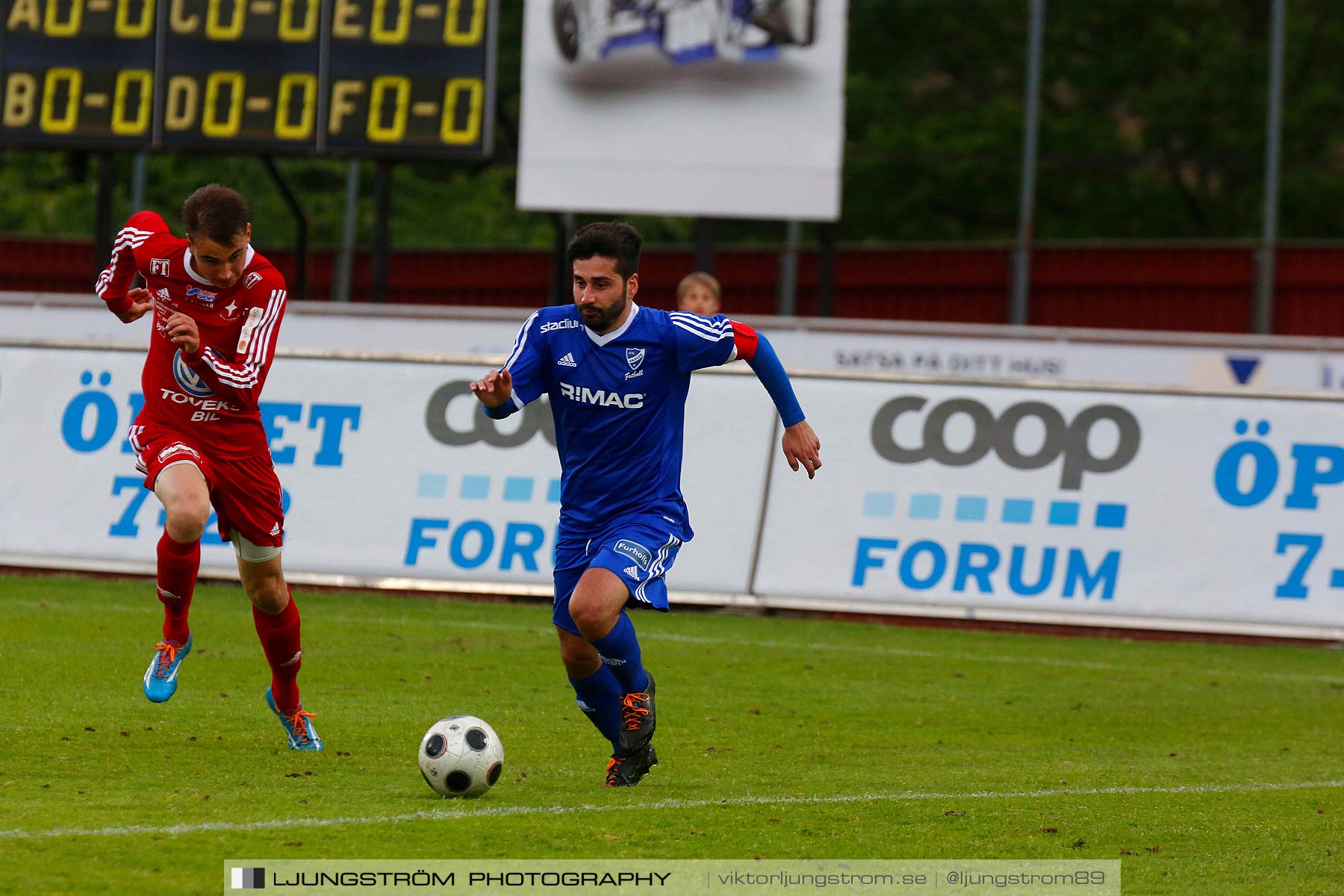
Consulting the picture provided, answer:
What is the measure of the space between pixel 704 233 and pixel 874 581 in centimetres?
831

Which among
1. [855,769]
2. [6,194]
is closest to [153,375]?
[855,769]

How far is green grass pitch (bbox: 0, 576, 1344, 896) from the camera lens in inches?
225

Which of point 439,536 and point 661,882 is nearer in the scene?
point 661,882

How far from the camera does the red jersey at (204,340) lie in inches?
284

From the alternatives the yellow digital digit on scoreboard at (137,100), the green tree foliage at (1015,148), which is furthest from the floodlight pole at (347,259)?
the yellow digital digit on scoreboard at (137,100)

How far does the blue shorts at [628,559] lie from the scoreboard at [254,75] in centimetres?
1182

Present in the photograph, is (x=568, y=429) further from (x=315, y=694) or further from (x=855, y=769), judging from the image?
(x=315, y=694)

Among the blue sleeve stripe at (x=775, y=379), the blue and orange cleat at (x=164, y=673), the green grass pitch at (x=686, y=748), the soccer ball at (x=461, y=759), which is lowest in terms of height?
the green grass pitch at (x=686, y=748)

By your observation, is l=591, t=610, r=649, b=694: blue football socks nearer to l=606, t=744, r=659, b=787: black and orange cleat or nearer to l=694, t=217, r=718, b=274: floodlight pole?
l=606, t=744, r=659, b=787: black and orange cleat

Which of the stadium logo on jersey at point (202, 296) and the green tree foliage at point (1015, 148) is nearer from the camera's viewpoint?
the stadium logo on jersey at point (202, 296)

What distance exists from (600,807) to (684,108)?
562 inches

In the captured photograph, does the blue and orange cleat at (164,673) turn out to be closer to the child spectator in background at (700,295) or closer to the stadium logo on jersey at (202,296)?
the stadium logo on jersey at (202,296)

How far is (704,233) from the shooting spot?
2023 cm

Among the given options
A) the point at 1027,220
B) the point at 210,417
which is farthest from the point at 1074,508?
the point at 1027,220
